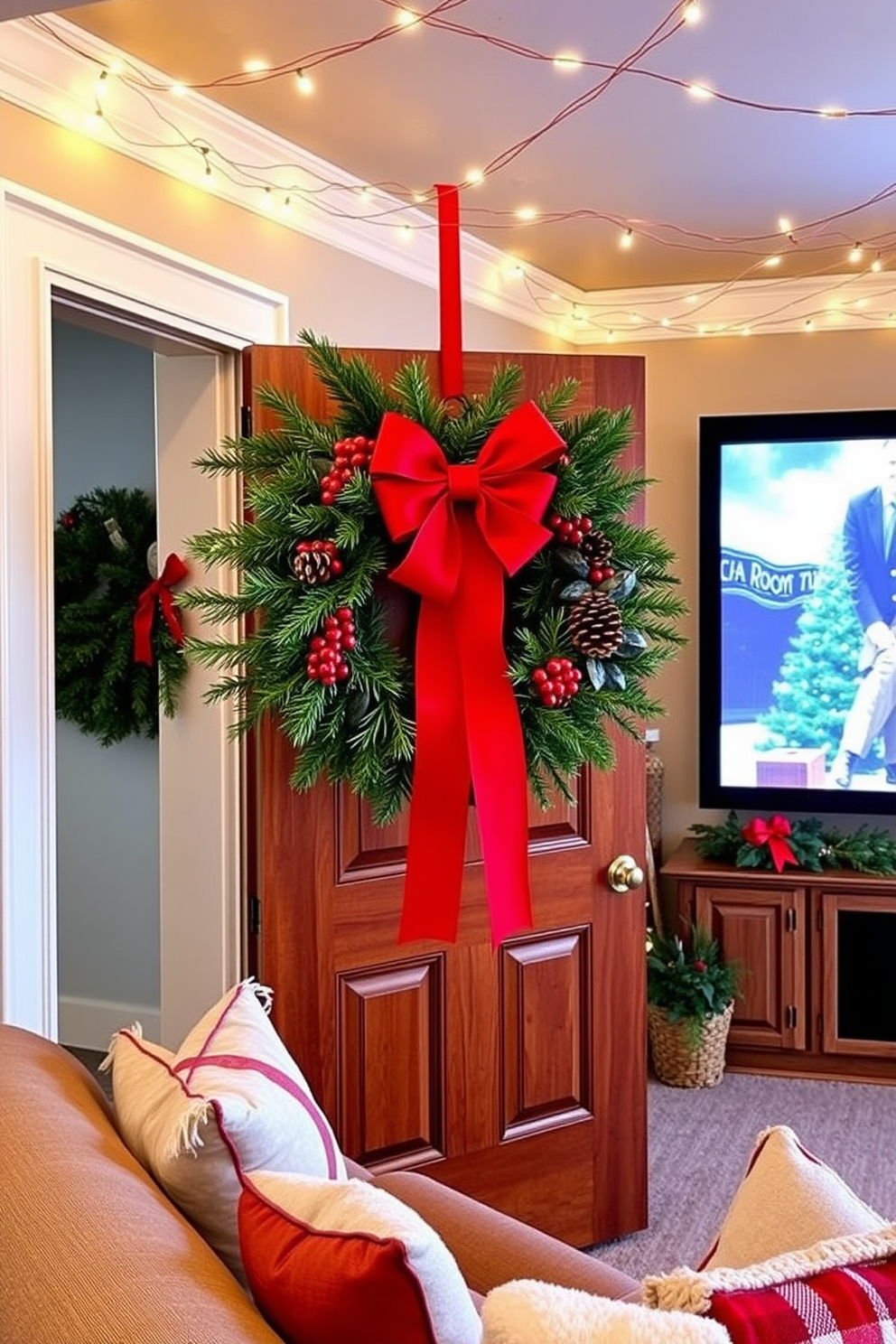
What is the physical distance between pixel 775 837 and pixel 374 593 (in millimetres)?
2430

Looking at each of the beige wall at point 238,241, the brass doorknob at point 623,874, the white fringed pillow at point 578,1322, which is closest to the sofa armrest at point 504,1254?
the white fringed pillow at point 578,1322

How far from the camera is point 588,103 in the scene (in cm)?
309

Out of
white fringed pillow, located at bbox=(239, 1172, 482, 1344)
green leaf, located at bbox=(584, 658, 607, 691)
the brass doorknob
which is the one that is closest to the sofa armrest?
white fringed pillow, located at bbox=(239, 1172, 482, 1344)

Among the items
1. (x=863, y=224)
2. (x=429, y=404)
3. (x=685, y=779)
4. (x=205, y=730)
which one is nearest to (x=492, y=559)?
(x=429, y=404)

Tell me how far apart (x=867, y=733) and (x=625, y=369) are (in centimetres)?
205

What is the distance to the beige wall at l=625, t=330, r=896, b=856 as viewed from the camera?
4.72 metres

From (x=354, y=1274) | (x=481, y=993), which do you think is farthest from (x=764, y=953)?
(x=354, y=1274)

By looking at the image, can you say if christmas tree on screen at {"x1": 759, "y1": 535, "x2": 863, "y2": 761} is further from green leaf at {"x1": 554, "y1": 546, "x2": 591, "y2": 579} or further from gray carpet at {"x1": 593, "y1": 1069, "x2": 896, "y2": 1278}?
green leaf at {"x1": 554, "y1": 546, "x2": 591, "y2": 579}

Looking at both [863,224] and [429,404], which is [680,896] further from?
[429,404]

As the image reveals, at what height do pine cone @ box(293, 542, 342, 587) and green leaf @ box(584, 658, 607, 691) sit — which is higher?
pine cone @ box(293, 542, 342, 587)

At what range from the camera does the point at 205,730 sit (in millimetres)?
3145

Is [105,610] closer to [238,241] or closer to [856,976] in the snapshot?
[238,241]

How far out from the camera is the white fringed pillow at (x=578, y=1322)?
908 millimetres

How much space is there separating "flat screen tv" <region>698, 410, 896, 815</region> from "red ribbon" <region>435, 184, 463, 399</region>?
226cm
